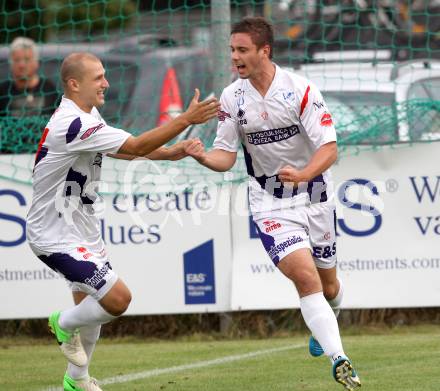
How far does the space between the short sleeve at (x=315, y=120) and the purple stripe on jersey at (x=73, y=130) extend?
1.37m

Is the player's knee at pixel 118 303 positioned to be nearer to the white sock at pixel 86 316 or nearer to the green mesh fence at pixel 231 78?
the white sock at pixel 86 316

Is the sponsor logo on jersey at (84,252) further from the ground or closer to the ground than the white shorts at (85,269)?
further from the ground

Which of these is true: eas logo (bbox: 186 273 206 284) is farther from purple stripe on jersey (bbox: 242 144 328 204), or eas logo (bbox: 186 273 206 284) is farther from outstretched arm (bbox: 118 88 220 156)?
outstretched arm (bbox: 118 88 220 156)

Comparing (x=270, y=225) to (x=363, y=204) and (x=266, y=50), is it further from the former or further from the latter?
(x=363, y=204)

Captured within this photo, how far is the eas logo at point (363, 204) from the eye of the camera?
9773mm

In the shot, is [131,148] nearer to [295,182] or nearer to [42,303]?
[295,182]

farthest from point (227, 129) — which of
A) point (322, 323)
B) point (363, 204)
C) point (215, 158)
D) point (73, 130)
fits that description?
point (363, 204)

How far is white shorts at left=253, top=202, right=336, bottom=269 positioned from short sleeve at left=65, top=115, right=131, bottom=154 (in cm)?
109

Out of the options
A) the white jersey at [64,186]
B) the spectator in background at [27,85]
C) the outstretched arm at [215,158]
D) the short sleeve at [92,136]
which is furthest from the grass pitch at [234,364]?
the spectator in background at [27,85]

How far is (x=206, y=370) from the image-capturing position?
8.27m

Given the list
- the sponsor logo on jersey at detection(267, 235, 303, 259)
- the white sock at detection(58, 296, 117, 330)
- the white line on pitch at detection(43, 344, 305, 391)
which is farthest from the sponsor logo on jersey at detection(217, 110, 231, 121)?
the white line on pitch at detection(43, 344, 305, 391)

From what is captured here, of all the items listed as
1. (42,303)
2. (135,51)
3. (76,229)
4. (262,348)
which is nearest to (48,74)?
(135,51)

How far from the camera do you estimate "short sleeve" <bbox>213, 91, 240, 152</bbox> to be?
762 centimetres

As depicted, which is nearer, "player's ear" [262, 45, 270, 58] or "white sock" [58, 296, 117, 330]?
"white sock" [58, 296, 117, 330]
